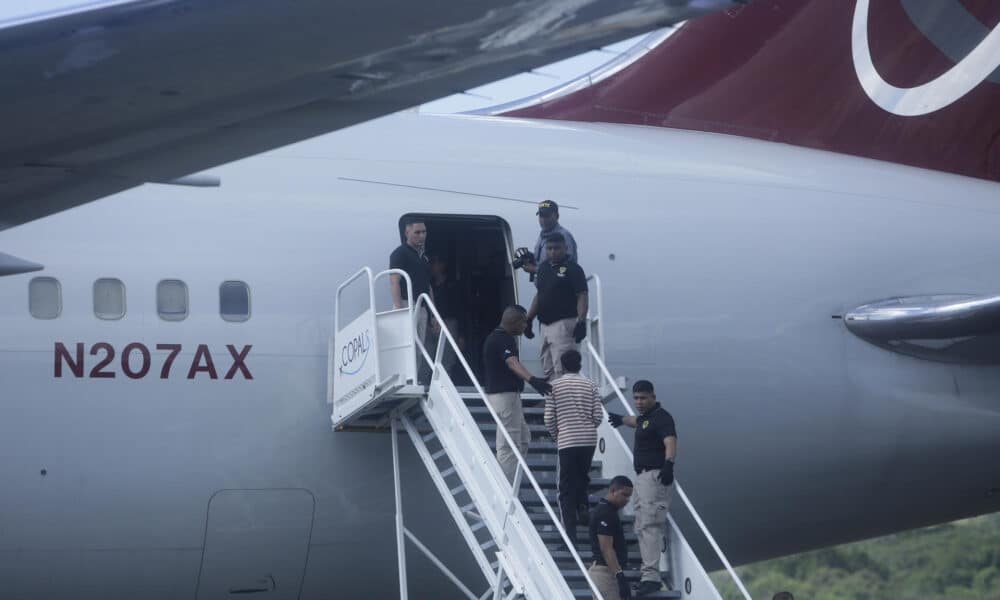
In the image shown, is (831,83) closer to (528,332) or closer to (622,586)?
(528,332)

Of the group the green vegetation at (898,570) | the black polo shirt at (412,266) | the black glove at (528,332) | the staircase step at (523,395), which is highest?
the black polo shirt at (412,266)

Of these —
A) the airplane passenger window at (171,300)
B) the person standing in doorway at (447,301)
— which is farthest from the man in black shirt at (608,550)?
the airplane passenger window at (171,300)

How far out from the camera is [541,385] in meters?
11.7

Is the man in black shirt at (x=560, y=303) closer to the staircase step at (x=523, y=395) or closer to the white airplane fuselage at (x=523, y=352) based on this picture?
the staircase step at (x=523, y=395)

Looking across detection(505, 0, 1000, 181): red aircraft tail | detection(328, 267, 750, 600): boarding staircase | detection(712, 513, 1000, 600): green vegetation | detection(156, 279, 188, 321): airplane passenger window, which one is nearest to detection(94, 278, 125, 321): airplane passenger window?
detection(156, 279, 188, 321): airplane passenger window

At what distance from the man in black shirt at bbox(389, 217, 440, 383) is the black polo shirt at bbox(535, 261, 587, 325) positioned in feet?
3.54

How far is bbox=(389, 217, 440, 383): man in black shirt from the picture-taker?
12.5 metres

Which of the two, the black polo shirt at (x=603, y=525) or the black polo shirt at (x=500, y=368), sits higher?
the black polo shirt at (x=500, y=368)

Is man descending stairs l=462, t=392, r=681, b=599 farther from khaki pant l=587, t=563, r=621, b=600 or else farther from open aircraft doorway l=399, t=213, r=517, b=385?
open aircraft doorway l=399, t=213, r=517, b=385

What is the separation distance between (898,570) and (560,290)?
30984 mm

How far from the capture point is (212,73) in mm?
6688

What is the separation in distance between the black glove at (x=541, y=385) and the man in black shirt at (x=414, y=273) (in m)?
1.26

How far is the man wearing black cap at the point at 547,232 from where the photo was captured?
12.8 m

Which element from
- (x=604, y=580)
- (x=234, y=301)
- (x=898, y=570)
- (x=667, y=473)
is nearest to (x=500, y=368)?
(x=667, y=473)
